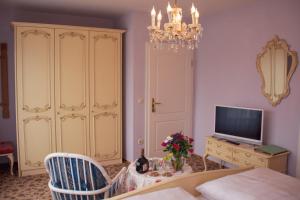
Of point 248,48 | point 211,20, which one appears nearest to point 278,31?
point 248,48

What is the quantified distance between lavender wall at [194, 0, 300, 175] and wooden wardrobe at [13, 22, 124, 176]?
59.1 inches

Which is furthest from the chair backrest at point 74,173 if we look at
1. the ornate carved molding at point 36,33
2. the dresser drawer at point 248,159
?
the ornate carved molding at point 36,33

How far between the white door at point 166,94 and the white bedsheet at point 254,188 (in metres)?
2.63


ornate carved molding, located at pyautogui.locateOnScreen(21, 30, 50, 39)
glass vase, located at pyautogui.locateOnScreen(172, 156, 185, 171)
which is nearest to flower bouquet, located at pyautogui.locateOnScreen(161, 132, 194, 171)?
glass vase, located at pyautogui.locateOnScreen(172, 156, 185, 171)

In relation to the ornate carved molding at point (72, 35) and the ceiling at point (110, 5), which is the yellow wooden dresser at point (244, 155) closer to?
the ceiling at point (110, 5)

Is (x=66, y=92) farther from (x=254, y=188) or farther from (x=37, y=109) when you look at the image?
(x=254, y=188)

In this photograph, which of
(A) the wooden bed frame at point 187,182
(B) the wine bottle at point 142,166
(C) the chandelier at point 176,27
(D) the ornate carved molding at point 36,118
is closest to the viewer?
(A) the wooden bed frame at point 187,182

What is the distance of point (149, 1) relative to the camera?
3676 millimetres

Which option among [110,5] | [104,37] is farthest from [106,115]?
[110,5]

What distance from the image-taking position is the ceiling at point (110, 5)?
371 centimetres

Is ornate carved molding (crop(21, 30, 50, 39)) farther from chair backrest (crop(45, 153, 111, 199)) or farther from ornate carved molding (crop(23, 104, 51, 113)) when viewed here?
chair backrest (crop(45, 153, 111, 199))

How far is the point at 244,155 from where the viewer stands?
11.5 ft

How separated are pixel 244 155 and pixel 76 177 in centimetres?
217

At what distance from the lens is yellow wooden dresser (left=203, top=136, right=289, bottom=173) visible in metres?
3.26
